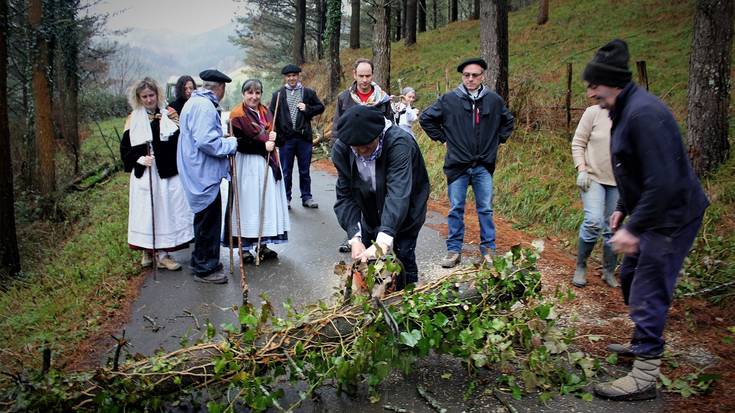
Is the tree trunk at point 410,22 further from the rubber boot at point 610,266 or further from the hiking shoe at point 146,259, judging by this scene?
the rubber boot at point 610,266

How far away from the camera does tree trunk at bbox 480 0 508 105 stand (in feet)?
31.9

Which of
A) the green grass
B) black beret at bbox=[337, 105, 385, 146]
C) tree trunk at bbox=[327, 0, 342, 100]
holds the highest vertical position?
tree trunk at bbox=[327, 0, 342, 100]

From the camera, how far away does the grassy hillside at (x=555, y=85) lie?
6555 millimetres

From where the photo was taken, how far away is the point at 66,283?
6520 millimetres

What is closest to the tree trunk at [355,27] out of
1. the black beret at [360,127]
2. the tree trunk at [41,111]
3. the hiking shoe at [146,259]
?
the tree trunk at [41,111]

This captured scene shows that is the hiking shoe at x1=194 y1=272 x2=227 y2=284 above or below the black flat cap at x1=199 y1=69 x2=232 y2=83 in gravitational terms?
below

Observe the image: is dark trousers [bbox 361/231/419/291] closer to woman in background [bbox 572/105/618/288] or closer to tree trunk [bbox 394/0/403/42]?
woman in background [bbox 572/105/618/288]

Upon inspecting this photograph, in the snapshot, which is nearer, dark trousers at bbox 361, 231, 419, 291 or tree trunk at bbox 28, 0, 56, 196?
dark trousers at bbox 361, 231, 419, 291

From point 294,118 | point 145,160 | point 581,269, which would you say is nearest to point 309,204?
point 294,118

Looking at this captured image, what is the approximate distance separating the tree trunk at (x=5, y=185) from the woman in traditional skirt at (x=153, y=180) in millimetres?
2771

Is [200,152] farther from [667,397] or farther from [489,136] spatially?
[667,397]

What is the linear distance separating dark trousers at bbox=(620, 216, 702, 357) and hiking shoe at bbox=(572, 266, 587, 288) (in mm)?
2033

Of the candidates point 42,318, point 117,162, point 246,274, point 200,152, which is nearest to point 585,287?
point 246,274

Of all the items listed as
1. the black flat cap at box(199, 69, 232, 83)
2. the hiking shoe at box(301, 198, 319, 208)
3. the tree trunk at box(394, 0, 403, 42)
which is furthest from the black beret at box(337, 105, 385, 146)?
the tree trunk at box(394, 0, 403, 42)
